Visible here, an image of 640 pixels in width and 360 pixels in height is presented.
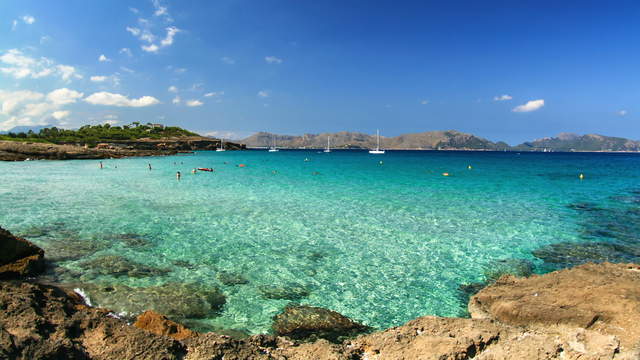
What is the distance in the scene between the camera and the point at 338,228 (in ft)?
55.2

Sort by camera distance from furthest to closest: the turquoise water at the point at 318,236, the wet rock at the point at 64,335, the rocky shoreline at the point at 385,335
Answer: the turquoise water at the point at 318,236 < the rocky shoreline at the point at 385,335 < the wet rock at the point at 64,335

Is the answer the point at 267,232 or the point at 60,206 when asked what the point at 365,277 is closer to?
the point at 267,232

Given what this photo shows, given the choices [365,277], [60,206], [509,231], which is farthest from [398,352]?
[60,206]

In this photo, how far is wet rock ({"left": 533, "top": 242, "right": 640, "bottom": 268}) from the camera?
12413mm

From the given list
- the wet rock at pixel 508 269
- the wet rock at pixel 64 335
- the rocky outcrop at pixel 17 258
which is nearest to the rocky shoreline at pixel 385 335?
the wet rock at pixel 64 335

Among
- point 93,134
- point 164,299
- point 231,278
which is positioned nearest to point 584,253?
point 231,278

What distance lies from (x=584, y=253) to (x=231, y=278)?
1398cm

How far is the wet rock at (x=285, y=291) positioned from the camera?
932 centimetres

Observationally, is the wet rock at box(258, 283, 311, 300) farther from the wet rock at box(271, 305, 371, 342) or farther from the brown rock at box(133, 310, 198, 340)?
the brown rock at box(133, 310, 198, 340)

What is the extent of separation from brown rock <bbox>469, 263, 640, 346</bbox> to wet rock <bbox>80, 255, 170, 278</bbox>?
9.81 meters

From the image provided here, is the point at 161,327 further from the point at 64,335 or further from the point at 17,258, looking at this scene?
the point at 17,258

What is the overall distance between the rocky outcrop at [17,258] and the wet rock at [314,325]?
7915 mm

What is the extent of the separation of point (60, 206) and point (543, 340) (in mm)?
25499

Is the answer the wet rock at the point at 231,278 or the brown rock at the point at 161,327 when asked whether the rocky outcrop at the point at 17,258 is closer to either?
the wet rock at the point at 231,278
